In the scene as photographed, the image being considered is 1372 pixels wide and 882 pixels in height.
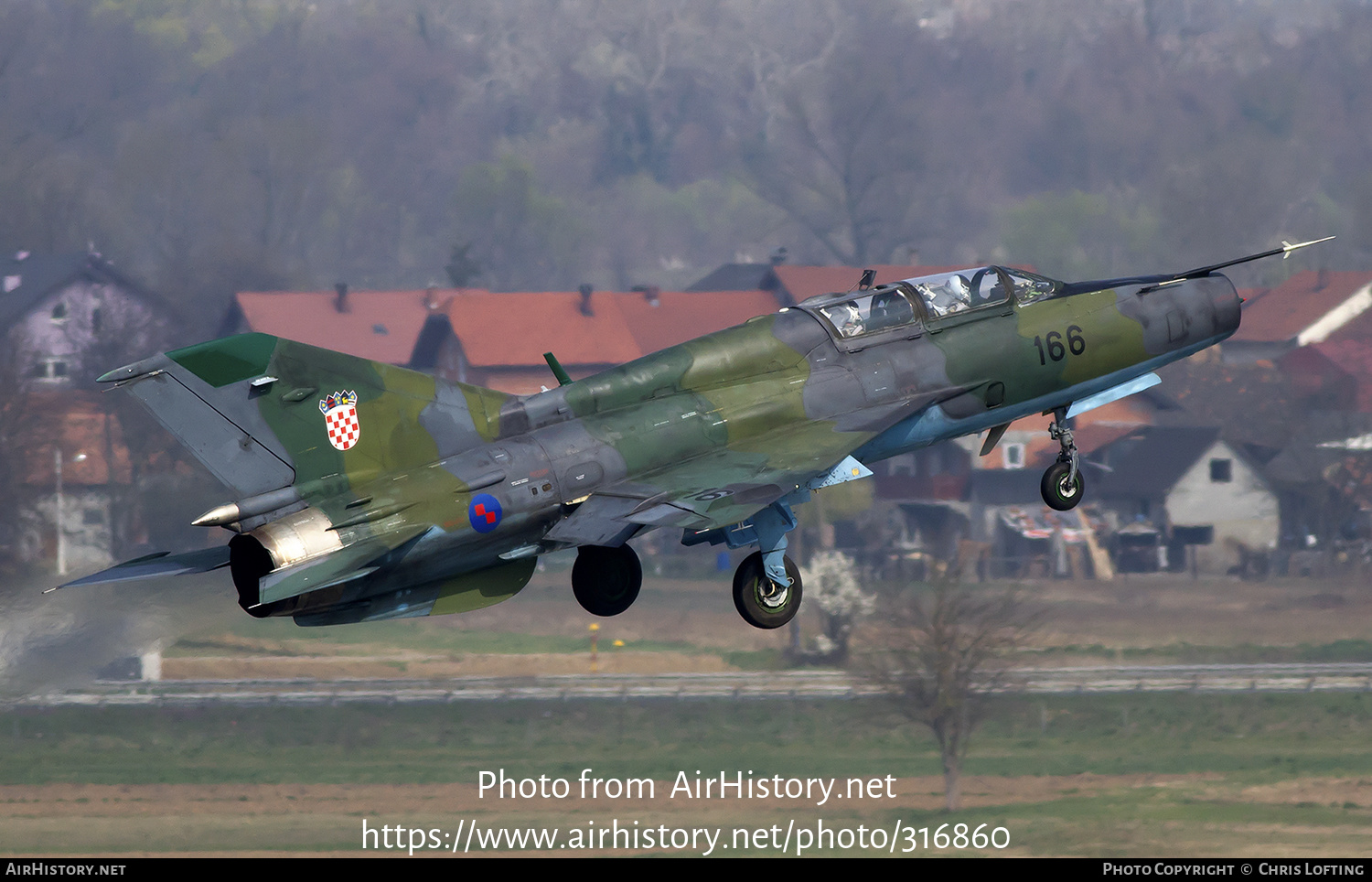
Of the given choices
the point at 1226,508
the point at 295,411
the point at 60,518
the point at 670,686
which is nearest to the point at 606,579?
the point at 295,411

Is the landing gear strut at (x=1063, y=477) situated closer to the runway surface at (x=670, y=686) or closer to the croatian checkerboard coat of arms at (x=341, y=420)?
the croatian checkerboard coat of arms at (x=341, y=420)

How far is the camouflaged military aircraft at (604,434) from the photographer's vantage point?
2156cm

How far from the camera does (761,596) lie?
23.3 meters

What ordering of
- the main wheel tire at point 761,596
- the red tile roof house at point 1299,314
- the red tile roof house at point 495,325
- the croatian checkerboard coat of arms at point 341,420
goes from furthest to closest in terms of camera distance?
the red tile roof house at point 1299,314 < the red tile roof house at point 495,325 < the main wheel tire at point 761,596 < the croatian checkerboard coat of arms at point 341,420

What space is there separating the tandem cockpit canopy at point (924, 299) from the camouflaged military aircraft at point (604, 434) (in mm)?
35

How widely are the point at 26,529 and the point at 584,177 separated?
106 meters

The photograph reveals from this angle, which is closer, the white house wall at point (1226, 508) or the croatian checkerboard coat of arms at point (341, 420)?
the croatian checkerboard coat of arms at point (341, 420)

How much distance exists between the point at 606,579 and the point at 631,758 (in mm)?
45573

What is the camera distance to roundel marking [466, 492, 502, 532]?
2186 cm

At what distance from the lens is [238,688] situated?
6956 centimetres

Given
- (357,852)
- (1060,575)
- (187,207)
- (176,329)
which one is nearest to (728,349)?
(357,852)

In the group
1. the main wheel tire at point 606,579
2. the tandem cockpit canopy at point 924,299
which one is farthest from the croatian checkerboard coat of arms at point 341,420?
the tandem cockpit canopy at point 924,299

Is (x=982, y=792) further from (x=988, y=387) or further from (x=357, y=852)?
(x=988, y=387)

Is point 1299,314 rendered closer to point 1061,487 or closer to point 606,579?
point 1061,487
